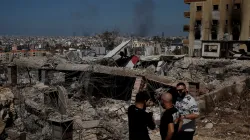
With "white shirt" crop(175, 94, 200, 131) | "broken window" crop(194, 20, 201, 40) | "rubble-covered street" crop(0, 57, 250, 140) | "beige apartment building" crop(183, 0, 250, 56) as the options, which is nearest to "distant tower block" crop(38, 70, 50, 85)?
"rubble-covered street" crop(0, 57, 250, 140)

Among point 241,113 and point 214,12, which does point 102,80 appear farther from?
point 214,12

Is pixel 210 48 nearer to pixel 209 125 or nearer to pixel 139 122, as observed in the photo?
pixel 209 125

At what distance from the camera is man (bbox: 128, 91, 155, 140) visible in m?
4.37

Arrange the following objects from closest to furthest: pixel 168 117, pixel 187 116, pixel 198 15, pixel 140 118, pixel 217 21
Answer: pixel 168 117, pixel 140 118, pixel 187 116, pixel 217 21, pixel 198 15

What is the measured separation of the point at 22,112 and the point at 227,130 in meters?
5.93

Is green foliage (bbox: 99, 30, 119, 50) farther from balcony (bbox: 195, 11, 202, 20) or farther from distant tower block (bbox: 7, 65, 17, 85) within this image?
distant tower block (bbox: 7, 65, 17, 85)

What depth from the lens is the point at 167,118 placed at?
427 cm

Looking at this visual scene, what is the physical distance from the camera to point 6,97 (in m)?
7.84

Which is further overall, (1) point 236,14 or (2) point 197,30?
(2) point 197,30

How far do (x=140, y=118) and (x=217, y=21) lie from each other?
39.4 metres

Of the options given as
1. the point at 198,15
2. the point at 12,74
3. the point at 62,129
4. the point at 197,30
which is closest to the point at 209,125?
the point at 62,129

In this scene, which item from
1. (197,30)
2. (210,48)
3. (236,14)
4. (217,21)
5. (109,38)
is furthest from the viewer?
(197,30)

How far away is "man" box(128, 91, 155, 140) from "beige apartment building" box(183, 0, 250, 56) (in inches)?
1340

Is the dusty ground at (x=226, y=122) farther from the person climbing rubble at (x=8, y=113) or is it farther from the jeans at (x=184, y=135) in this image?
the person climbing rubble at (x=8, y=113)
